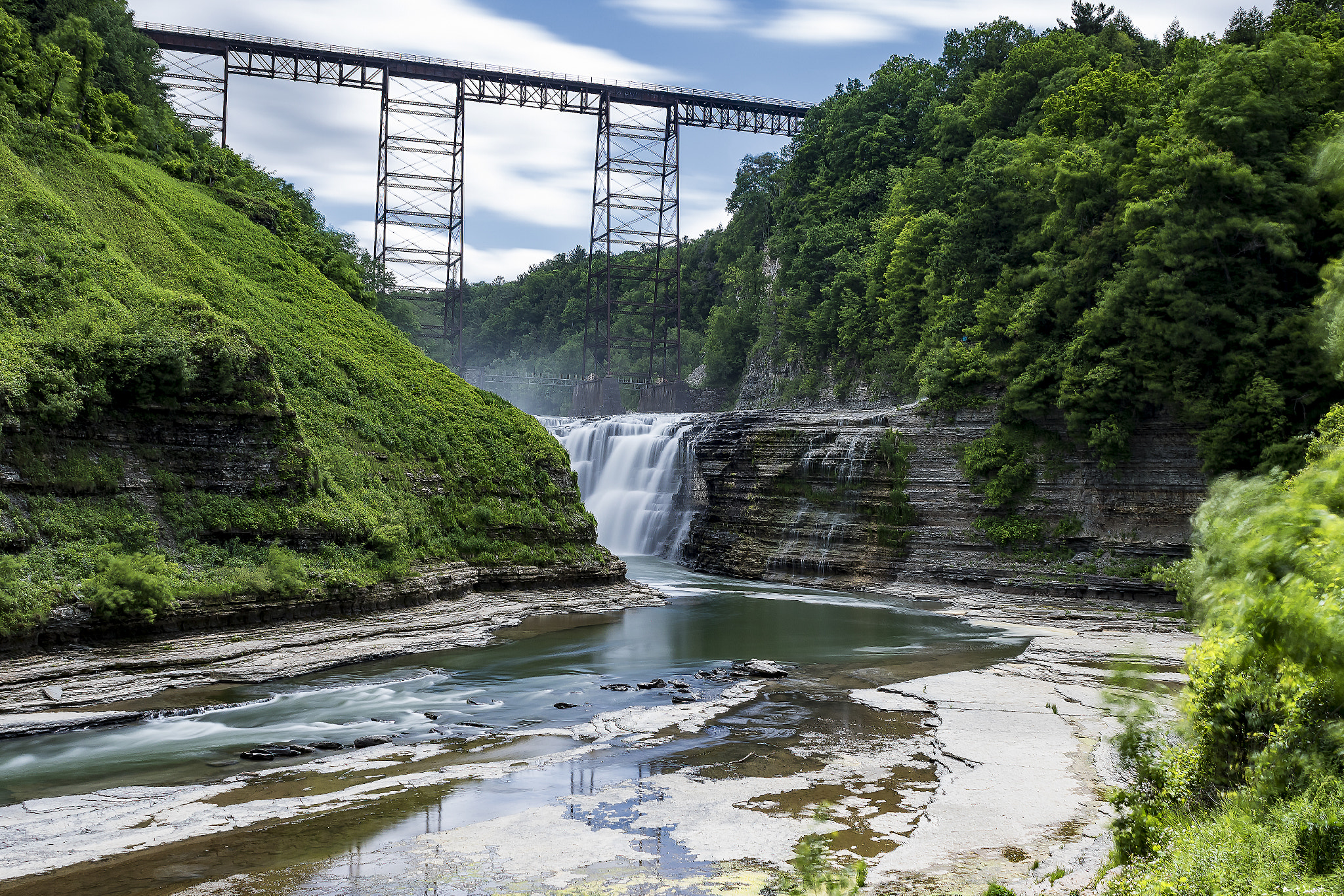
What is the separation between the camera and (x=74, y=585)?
54.5ft

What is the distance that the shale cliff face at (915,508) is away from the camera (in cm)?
2839

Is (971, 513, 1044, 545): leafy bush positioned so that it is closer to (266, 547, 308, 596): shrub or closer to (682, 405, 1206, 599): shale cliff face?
(682, 405, 1206, 599): shale cliff face

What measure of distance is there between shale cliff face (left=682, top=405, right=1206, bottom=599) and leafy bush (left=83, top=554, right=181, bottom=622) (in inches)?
898

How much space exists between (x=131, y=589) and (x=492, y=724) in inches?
303

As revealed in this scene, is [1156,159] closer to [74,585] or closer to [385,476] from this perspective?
[385,476]

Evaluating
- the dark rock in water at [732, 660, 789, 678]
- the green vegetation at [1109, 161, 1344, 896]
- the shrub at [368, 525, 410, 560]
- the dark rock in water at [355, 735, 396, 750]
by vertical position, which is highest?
the green vegetation at [1109, 161, 1344, 896]

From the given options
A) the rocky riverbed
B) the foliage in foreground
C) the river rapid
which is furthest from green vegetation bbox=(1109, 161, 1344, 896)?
the river rapid

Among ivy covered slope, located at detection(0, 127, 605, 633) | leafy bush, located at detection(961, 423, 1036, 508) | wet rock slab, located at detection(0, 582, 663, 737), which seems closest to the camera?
wet rock slab, located at detection(0, 582, 663, 737)

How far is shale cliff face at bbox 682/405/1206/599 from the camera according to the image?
28391mm

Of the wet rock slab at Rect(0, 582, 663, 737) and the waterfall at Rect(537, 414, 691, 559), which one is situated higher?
the waterfall at Rect(537, 414, 691, 559)

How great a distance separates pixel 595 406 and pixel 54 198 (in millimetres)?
44004

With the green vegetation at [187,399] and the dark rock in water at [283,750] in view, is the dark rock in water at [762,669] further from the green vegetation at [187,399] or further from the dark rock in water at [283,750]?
the green vegetation at [187,399]

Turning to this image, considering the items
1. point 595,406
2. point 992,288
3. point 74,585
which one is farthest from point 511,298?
point 74,585

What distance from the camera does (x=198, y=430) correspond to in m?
20.9
